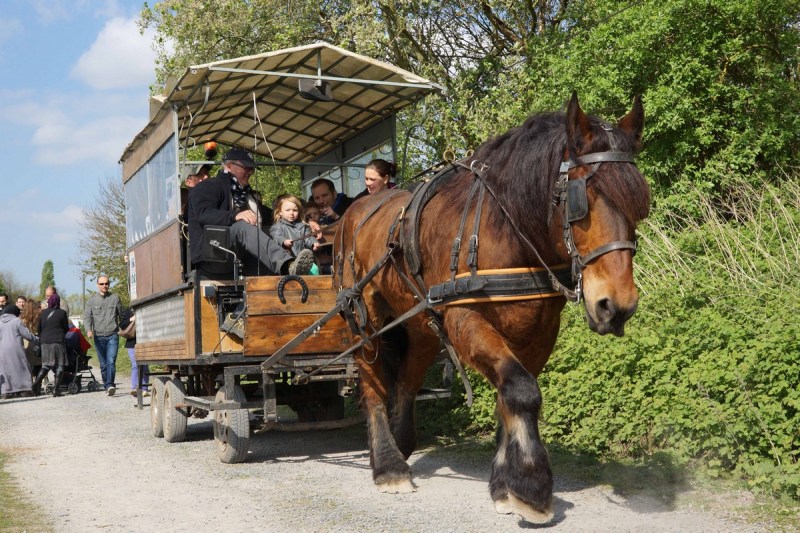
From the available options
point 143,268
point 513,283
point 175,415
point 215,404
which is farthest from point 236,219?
point 513,283

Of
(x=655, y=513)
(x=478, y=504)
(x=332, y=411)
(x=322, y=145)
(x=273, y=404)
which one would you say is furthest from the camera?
(x=322, y=145)

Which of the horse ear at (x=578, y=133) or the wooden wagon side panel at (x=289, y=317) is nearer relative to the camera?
the horse ear at (x=578, y=133)

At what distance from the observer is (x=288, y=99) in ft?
31.0

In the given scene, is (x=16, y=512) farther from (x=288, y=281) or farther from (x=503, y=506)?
(x=503, y=506)

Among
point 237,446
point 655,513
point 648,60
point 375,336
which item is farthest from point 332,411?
point 648,60

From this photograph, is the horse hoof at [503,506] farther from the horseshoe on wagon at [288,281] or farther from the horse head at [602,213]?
the horseshoe on wagon at [288,281]

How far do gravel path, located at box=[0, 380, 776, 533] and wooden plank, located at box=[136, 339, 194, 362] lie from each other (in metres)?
0.90

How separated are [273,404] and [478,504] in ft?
7.91

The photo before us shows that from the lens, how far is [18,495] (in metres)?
6.57

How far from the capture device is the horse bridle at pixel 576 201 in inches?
169

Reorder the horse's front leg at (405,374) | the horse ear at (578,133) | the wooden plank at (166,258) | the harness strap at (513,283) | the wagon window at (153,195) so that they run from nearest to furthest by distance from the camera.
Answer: the horse ear at (578,133)
the harness strap at (513,283)
the horse's front leg at (405,374)
the wooden plank at (166,258)
the wagon window at (153,195)

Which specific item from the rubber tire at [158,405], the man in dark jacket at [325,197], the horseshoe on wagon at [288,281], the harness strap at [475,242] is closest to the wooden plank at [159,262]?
the rubber tire at [158,405]

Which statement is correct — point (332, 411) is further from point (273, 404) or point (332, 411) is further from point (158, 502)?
point (158, 502)

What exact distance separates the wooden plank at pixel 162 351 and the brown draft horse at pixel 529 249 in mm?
2988
